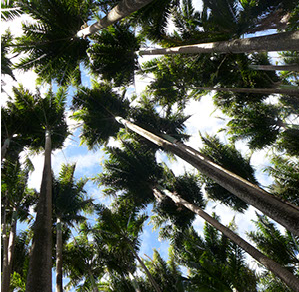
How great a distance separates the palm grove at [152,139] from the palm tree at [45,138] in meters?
0.04

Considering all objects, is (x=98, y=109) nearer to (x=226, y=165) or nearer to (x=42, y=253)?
(x=226, y=165)

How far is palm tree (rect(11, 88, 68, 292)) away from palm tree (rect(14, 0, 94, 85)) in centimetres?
112

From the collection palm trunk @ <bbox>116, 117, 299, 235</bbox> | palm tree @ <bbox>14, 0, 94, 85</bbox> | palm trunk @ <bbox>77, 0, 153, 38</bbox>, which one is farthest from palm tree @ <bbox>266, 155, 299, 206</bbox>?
palm tree @ <bbox>14, 0, 94, 85</bbox>

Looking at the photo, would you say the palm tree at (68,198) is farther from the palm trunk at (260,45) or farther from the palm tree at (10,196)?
the palm trunk at (260,45)

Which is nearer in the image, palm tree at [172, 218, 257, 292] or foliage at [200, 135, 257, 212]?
palm tree at [172, 218, 257, 292]

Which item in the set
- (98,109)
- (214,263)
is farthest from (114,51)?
(214,263)

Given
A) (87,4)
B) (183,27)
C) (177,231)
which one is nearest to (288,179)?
(177,231)

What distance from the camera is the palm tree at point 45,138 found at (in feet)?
13.1

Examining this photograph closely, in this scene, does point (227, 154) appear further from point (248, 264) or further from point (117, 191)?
point (117, 191)

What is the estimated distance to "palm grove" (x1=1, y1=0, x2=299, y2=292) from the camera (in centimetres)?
687

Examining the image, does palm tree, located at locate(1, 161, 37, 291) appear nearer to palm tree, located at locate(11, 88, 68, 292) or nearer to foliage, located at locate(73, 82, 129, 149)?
palm tree, located at locate(11, 88, 68, 292)

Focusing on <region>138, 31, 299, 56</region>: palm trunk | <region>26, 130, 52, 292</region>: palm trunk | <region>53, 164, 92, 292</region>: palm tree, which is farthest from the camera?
<region>53, 164, 92, 292</region>: palm tree

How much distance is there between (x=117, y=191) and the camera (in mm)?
15492

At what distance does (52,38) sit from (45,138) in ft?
13.0
